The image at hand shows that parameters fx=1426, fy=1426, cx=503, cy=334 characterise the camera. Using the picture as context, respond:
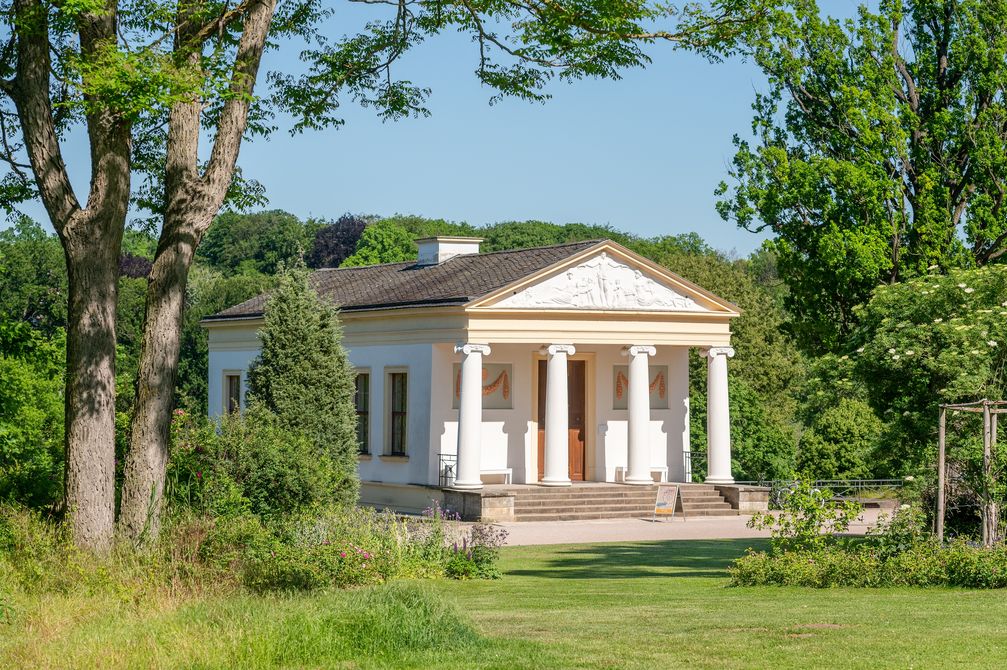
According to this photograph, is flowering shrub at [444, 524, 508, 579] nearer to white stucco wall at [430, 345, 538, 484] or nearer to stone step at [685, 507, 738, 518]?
white stucco wall at [430, 345, 538, 484]

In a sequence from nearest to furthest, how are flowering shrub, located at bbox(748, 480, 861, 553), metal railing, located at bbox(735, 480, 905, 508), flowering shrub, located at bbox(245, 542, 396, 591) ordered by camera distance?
flowering shrub, located at bbox(245, 542, 396, 591), flowering shrub, located at bbox(748, 480, 861, 553), metal railing, located at bbox(735, 480, 905, 508)

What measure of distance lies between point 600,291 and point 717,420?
4.73m

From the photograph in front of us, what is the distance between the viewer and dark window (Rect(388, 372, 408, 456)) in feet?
120

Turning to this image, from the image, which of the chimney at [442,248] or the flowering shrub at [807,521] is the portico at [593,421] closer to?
the chimney at [442,248]

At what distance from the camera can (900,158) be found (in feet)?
97.9

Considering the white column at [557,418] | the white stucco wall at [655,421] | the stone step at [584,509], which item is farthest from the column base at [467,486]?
the white stucco wall at [655,421]

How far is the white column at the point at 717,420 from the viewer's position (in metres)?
37.0

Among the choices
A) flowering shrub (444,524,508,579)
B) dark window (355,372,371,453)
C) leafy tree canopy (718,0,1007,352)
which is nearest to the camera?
flowering shrub (444,524,508,579)

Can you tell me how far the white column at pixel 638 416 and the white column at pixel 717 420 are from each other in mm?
1903

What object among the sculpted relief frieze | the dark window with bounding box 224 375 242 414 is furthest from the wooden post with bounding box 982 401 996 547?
the dark window with bounding box 224 375 242 414

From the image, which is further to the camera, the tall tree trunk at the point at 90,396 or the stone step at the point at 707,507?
the stone step at the point at 707,507

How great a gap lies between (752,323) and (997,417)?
35.4 meters

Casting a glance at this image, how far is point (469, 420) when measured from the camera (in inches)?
1328

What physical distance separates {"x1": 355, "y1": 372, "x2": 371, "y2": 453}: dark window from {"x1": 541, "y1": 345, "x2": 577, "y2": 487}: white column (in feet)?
16.9
